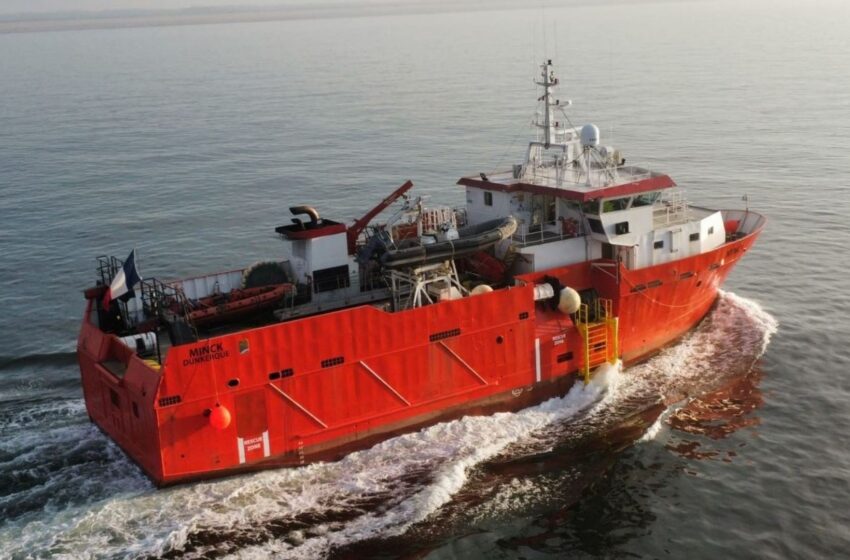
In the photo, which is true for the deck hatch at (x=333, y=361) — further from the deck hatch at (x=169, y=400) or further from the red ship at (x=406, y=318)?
the deck hatch at (x=169, y=400)

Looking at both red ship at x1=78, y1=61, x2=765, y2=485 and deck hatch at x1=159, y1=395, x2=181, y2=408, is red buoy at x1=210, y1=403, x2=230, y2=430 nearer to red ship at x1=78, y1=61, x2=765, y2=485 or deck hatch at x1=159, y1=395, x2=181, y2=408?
red ship at x1=78, y1=61, x2=765, y2=485

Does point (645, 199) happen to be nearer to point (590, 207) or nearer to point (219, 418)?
point (590, 207)

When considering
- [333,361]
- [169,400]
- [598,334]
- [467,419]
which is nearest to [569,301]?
[598,334]

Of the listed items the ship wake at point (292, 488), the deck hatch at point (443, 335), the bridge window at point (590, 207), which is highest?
the bridge window at point (590, 207)

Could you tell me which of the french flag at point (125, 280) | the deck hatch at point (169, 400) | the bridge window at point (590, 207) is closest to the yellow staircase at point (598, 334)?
the bridge window at point (590, 207)

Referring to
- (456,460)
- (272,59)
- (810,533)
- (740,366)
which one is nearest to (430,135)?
(740,366)

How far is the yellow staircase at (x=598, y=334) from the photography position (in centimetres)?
2172

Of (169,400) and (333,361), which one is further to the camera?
(333,361)

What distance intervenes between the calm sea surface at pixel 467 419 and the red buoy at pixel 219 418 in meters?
1.47

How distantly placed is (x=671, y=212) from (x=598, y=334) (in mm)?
4909

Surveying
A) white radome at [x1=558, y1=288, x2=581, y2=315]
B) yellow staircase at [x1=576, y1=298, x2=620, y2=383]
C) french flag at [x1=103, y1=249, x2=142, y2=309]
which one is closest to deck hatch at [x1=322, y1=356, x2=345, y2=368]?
french flag at [x1=103, y1=249, x2=142, y2=309]

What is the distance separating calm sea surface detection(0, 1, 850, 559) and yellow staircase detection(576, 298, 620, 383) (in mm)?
682

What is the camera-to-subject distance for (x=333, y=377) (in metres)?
18.4

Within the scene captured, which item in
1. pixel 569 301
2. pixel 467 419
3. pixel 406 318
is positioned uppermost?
pixel 406 318
